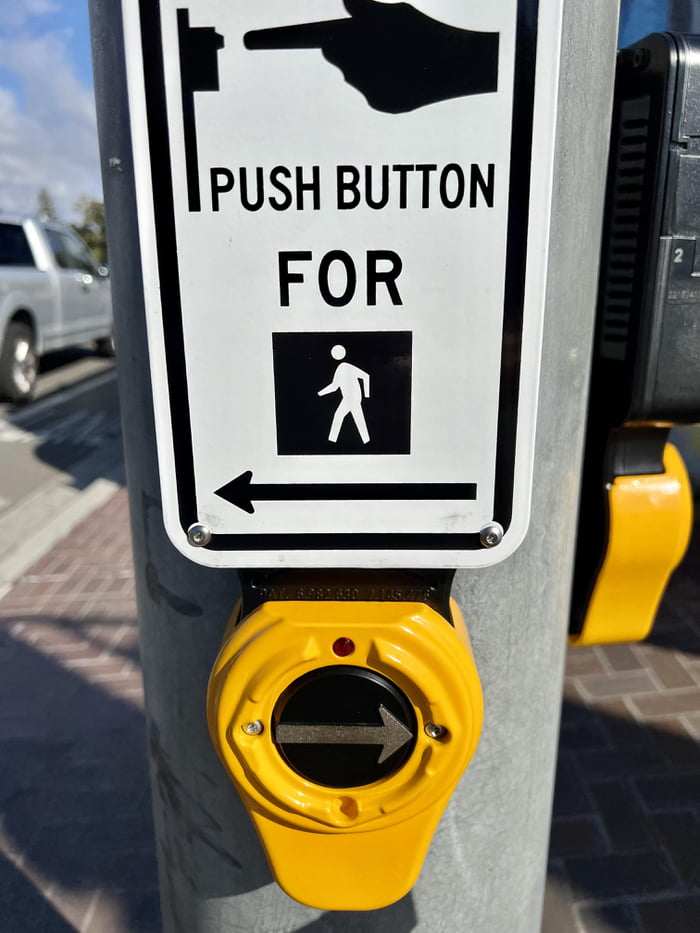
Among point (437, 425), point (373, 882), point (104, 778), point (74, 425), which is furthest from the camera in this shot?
point (74, 425)

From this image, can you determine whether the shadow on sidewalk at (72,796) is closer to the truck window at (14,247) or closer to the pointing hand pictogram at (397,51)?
the pointing hand pictogram at (397,51)

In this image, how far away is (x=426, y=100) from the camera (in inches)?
32.9

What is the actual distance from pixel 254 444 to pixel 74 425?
25.7ft

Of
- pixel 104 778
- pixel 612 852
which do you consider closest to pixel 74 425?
pixel 104 778

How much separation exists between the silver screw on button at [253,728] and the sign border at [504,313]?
231 millimetres

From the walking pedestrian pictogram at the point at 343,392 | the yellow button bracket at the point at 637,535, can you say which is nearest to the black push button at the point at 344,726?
the walking pedestrian pictogram at the point at 343,392

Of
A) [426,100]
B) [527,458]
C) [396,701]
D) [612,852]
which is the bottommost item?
[612,852]

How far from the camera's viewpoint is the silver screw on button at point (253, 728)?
100cm

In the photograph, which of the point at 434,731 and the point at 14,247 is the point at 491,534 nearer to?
the point at 434,731

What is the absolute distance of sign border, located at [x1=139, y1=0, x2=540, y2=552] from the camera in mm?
833

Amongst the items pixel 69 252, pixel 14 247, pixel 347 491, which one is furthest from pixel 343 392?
pixel 69 252

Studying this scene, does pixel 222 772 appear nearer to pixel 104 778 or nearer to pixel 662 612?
pixel 104 778

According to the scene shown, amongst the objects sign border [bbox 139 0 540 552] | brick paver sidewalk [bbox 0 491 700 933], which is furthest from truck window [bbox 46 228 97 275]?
sign border [bbox 139 0 540 552]

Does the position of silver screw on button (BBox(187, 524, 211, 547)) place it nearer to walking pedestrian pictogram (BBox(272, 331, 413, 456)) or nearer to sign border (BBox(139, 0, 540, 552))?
sign border (BBox(139, 0, 540, 552))
